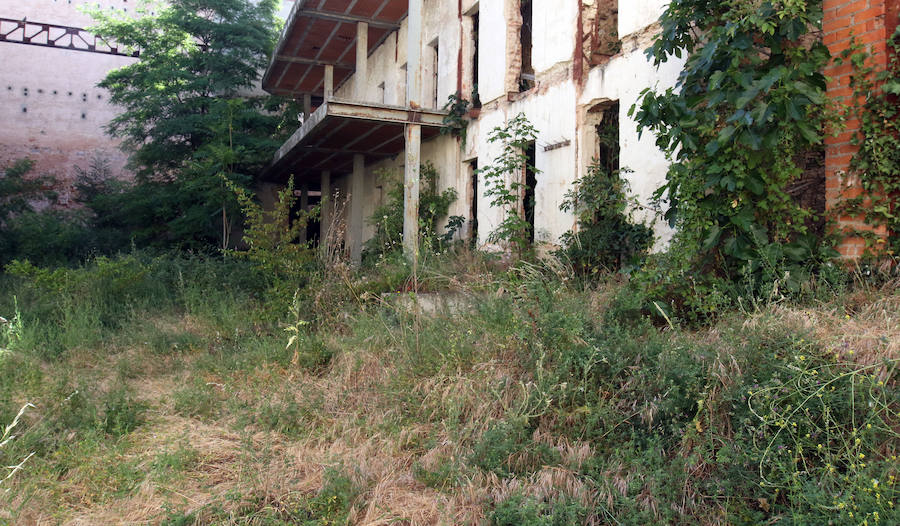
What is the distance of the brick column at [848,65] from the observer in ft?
15.4

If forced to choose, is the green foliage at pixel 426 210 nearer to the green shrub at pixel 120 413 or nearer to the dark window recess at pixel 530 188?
the dark window recess at pixel 530 188

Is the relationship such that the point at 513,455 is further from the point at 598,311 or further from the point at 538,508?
the point at 598,311

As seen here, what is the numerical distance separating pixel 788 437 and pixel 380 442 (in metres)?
2.42

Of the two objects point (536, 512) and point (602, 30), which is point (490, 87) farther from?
point (536, 512)

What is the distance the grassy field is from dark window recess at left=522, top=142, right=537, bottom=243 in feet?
12.9

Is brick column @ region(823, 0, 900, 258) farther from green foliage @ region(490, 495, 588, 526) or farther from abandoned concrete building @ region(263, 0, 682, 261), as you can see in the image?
green foliage @ region(490, 495, 588, 526)

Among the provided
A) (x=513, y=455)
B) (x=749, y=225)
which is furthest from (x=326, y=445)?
(x=749, y=225)

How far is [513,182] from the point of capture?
9.44 metres

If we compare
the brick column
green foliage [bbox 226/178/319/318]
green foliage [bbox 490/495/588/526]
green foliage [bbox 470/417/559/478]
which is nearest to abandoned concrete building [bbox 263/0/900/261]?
the brick column

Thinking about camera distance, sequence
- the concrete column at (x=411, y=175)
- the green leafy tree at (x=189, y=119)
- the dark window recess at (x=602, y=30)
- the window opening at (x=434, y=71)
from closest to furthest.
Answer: the dark window recess at (x=602, y=30) → the concrete column at (x=411, y=175) → the window opening at (x=434, y=71) → the green leafy tree at (x=189, y=119)

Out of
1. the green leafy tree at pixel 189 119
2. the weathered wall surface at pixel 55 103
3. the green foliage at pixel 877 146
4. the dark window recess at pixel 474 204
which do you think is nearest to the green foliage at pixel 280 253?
the dark window recess at pixel 474 204

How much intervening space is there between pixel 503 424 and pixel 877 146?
365 centimetres

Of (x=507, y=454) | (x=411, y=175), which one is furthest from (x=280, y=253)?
(x=507, y=454)

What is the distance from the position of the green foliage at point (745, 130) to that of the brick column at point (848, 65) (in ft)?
0.58
